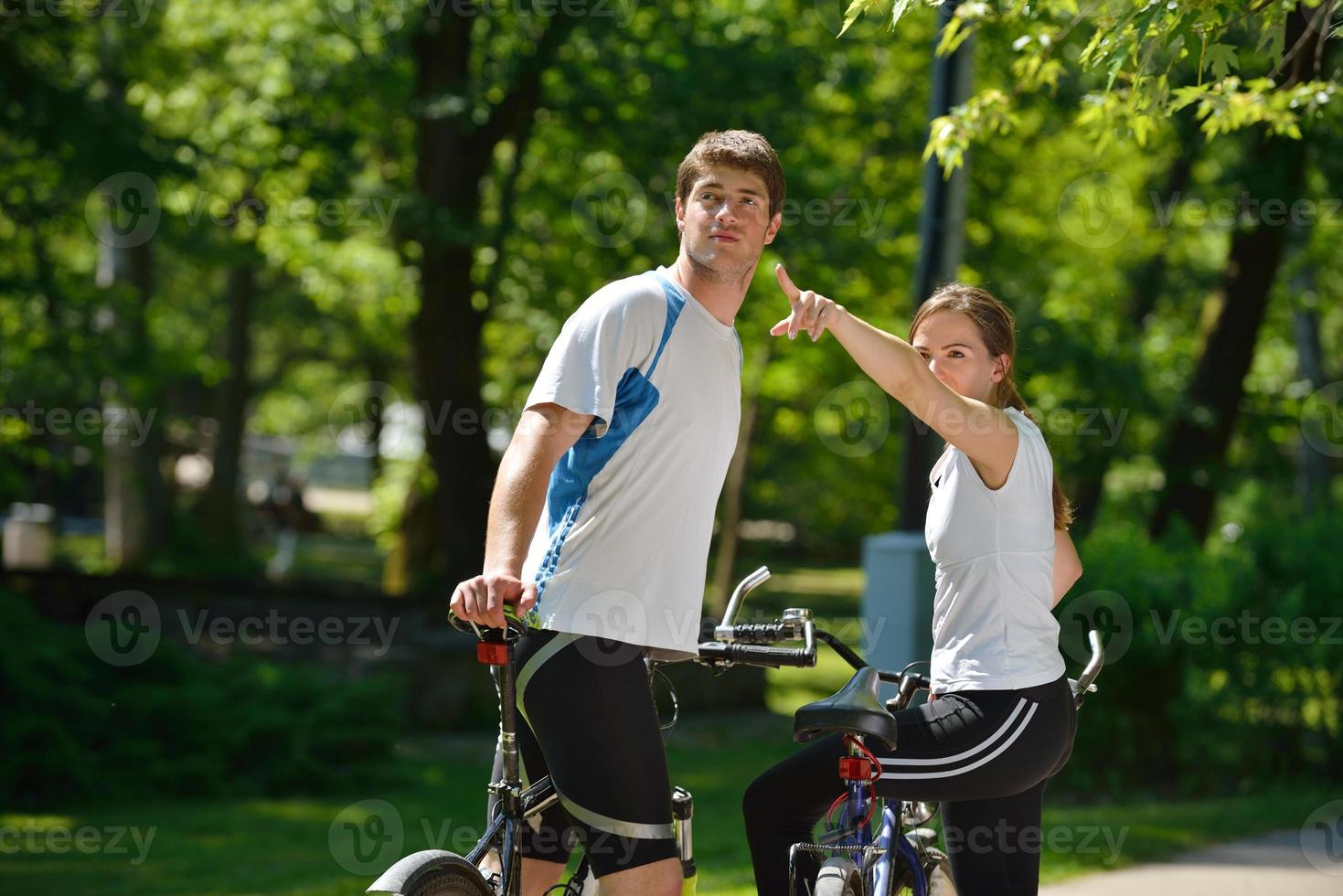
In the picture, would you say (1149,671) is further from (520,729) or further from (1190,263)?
(1190,263)

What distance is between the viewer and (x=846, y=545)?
1463 inches

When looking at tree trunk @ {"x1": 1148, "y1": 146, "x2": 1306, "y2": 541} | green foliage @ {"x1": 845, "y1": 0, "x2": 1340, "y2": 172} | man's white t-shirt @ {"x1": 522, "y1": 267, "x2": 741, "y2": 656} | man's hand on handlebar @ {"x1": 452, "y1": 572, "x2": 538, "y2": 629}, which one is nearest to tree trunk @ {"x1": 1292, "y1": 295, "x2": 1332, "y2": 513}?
tree trunk @ {"x1": 1148, "y1": 146, "x2": 1306, "y2": 541}

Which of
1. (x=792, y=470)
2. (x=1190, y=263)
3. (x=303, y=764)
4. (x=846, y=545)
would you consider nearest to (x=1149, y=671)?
(x=303, y=764)

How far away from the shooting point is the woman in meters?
3.17

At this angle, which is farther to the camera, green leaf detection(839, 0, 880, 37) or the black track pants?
green leaf detection(839, 0, 880, 37)

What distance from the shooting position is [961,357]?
337 centimetres

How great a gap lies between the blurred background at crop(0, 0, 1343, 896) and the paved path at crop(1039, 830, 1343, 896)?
24cm

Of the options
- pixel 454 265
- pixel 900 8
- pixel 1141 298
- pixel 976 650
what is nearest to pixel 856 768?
pixel 976 650

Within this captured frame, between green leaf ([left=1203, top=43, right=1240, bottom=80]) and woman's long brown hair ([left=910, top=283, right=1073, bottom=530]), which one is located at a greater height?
green leaf ([left=1203, top=43, right=1240, bottom=80])

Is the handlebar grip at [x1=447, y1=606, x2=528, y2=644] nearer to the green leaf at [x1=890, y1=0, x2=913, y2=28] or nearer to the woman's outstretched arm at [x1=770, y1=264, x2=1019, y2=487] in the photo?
the woman's outstretched arm at [x1=770, y1=264, x2=1019, y2=487]

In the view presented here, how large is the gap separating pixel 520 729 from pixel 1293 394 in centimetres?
1468

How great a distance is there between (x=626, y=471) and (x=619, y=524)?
107mm

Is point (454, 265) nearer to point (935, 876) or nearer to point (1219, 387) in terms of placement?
point (1219, 387)

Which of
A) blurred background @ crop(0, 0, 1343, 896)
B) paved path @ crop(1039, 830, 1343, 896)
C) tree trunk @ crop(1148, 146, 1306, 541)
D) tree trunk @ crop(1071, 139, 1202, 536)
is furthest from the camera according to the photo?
tree trunk @ crop(1071, 139, 1202, 536)
